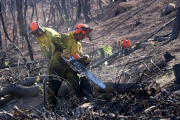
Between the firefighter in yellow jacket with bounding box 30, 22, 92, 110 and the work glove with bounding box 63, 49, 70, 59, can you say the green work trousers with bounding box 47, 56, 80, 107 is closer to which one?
the firefighter in yellow jacket with bounding box 30, 22, 92, 110

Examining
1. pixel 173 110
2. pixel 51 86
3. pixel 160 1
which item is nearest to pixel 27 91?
pixel 51 86

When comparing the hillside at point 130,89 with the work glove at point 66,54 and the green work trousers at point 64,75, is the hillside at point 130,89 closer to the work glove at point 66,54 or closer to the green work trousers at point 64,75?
the green work trousers at point 64,75

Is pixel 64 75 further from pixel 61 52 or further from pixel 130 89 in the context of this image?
pixel 130 89

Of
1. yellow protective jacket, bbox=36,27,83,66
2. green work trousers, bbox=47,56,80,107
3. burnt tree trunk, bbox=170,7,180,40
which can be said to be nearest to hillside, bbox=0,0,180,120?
burnt tree trunk, bbox=170,7,180,40

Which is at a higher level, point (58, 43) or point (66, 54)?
point (58, 43)

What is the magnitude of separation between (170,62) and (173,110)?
2.68 metres

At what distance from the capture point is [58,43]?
368 cm

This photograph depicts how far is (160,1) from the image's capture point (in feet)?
53.7

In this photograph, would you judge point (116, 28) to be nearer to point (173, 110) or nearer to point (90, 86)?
point (90, 86)

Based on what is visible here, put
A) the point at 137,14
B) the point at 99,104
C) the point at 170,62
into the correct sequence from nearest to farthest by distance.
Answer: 1. the point at 99,104
2. the point at 170,62
3. the point at 137,14

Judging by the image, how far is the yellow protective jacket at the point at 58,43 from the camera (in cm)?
372

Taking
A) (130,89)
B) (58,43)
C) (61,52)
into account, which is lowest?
(130,89)

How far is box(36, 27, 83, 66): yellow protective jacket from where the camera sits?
12.2 ft

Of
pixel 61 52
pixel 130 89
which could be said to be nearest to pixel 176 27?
pixel 130 89
